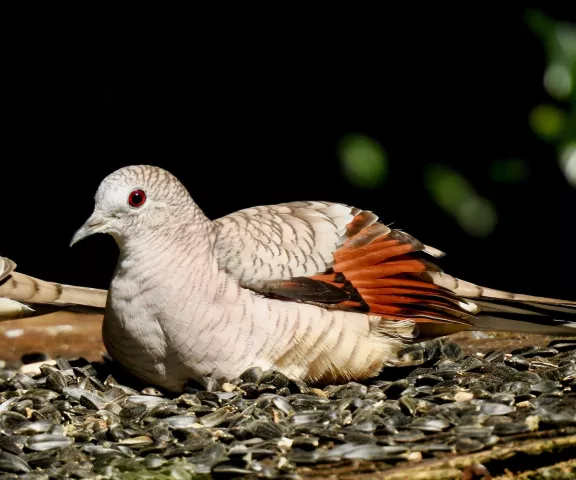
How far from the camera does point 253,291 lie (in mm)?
3668

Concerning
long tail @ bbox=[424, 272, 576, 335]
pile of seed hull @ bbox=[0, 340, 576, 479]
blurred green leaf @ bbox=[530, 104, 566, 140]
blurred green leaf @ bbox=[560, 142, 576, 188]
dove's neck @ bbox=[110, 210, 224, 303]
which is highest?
blurred green leaf @ bbox=[530, 104, 566, 140]

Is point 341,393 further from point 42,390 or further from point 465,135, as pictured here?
point 465,135

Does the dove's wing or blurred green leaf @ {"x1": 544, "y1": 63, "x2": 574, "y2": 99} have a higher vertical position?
blurred green leaf @ {"x1": 544, "y1": 63, "x2": 574, "y2": 99}

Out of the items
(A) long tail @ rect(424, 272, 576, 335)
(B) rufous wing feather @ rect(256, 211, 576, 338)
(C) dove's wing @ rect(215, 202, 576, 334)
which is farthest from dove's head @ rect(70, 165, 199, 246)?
(A) long tail @ rect(424, 272, 576, 335)

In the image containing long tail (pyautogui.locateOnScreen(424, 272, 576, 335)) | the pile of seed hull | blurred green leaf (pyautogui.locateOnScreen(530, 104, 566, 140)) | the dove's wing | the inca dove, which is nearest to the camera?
the pile of seed hull

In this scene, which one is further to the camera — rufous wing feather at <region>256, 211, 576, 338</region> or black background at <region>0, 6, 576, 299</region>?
black background at <region>0, 6, 576, 299</region>

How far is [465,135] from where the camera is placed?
484cm

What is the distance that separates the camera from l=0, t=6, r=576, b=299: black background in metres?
4.63

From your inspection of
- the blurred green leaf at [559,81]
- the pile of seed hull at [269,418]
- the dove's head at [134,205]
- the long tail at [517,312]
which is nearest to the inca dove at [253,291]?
the dove's head at [134,205]

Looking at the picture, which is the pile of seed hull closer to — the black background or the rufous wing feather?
the rufous wing feather

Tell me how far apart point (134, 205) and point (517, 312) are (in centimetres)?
173

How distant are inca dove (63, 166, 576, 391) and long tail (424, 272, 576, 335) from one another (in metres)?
0.23

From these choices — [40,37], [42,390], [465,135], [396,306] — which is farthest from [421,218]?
[40,37]

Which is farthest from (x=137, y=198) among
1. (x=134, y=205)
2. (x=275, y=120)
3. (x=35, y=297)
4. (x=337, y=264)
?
(x=275, y=120)
